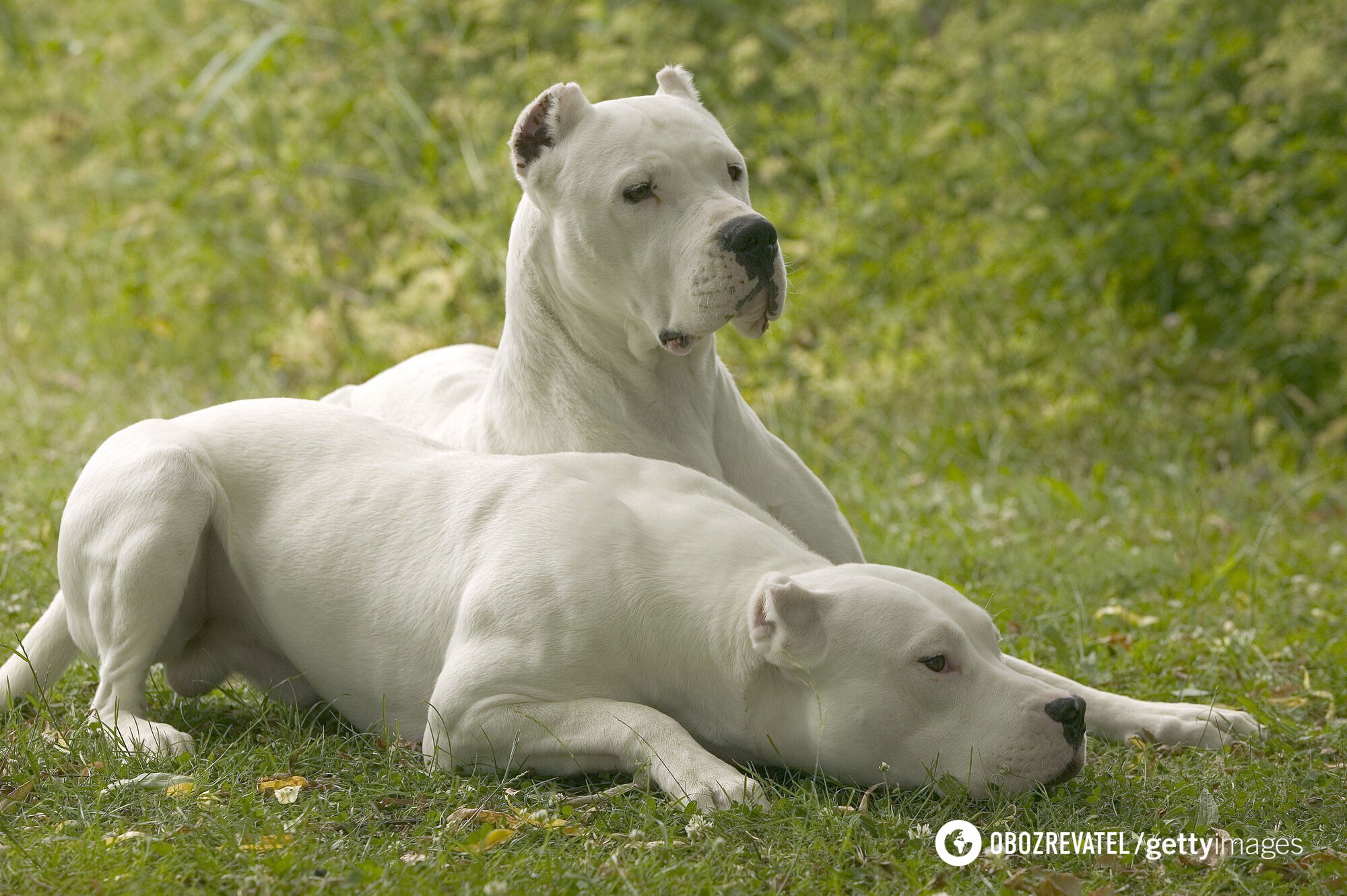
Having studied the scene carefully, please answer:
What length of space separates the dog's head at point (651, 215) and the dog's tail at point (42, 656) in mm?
1723

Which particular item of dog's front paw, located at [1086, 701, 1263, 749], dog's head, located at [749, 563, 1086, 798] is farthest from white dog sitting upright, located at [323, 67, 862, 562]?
dog's head, located at [749, 563, 1086, 798]

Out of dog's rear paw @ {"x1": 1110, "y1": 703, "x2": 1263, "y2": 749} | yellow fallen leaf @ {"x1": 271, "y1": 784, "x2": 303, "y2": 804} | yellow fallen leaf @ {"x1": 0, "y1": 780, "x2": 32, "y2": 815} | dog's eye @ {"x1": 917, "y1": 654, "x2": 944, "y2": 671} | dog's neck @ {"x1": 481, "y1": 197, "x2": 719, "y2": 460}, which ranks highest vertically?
dog's neck @ {"x1": 481, "y1": 197, "x2": 719, "y2": 460}

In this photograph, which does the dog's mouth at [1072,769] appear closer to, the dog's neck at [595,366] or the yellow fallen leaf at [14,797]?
the dog's neck at [595,366]

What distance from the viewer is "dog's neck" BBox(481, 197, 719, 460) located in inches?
165

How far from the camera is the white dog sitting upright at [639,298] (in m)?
3.88

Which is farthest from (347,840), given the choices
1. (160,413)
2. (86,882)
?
(160,413)

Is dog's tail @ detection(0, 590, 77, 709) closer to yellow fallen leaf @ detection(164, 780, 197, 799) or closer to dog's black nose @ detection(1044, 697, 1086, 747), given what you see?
yellow fallen leaf @ detection(164, 780, 197, 799)

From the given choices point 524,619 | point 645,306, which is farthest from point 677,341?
point 524,619

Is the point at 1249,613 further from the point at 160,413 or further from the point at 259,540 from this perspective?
the point at 160,413

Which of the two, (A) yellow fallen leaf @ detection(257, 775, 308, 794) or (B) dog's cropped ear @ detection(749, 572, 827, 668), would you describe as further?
(A) yellow fallen leaf @ detection(257, 775, 308, 794)

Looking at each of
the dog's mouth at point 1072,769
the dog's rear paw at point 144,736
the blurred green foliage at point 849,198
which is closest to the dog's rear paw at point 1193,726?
the dog's mouth at point 1072,769

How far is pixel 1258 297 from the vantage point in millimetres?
7609

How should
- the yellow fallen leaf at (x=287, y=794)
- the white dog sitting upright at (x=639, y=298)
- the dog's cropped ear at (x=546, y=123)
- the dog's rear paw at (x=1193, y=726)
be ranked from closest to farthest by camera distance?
the yellow fallen leaf at (x=287, y=794)
the dog's rear paw at (x=1193, y=726)
the white dog sitting upright at (x=639, y=298)
the dog's cropped ear at (x=546, y=123)

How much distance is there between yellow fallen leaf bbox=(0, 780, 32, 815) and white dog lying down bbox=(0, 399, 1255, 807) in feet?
1.01
